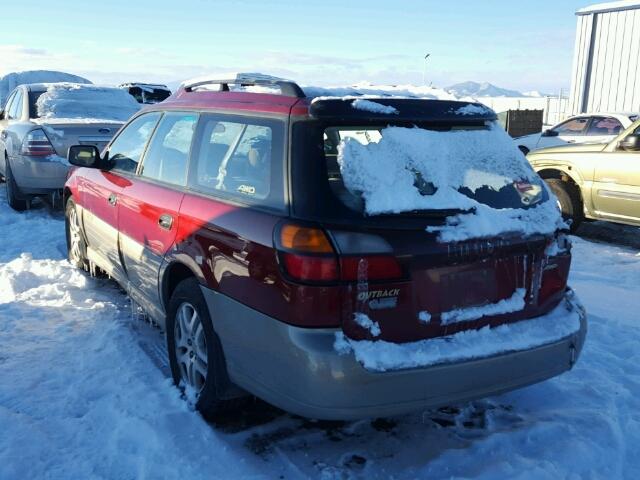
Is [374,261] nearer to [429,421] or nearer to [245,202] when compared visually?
[245,202]

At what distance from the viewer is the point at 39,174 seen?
826 centimetres

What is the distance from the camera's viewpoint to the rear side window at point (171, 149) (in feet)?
11.9

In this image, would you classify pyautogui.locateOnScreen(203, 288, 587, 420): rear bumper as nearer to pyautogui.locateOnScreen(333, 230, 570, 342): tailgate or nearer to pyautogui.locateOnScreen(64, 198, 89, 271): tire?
pyautogui.locateOnScreen(333, 230, 570, 342): tailgate

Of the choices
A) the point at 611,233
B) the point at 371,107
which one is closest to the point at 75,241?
the point at 371,107

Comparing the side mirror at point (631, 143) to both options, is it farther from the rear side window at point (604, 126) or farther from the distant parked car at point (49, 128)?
the distant parked car at point (49, 128)

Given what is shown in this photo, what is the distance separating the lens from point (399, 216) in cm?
266

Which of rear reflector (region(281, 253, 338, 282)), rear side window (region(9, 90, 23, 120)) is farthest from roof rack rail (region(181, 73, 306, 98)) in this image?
rear side window (region(9, 90, 23, 120))

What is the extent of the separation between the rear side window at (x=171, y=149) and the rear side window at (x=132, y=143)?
15cm

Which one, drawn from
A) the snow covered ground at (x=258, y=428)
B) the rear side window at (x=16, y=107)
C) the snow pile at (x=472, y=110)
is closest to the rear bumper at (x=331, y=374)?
the snow covered ground at (x=258, y=428)

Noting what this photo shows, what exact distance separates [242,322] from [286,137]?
856mm

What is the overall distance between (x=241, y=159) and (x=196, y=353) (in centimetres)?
106

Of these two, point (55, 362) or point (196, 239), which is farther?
point (55, 362)

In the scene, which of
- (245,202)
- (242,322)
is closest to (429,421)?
(242,322)

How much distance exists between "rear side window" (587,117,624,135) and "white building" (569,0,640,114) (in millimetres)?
8647
